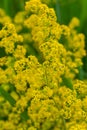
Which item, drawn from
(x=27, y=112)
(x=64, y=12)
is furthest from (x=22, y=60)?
(x=64, y=12)

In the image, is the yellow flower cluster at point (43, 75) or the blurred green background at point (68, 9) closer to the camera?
the yellow flower cluster at point (43, 75)

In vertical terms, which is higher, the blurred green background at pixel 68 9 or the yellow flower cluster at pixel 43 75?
the yellow flower cluster at pixel 43 75

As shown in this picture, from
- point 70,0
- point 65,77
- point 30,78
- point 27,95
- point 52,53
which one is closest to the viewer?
point 52,53

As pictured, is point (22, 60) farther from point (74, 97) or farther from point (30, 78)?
point (74, 97)

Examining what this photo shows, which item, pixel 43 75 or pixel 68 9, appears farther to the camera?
pixel 68 9

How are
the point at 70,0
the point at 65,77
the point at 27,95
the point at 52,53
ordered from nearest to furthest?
1. the point at 52,53
2. the point at 27,95
3. the point at 65,77
4. the point at 70,0

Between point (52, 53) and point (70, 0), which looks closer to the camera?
point (52, 53)

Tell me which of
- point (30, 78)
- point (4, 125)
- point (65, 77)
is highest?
point (30, 78)

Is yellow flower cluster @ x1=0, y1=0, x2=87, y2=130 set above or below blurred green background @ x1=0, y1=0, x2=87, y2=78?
above

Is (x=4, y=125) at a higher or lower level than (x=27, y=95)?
lower

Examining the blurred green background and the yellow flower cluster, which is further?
the blurred green background

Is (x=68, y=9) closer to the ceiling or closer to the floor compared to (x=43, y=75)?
closer to the floor
